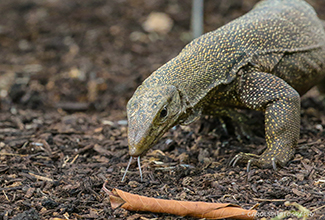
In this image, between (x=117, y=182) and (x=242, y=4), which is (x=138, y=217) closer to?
(x=117, y=182)

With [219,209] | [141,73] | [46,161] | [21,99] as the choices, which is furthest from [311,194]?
[21,99]

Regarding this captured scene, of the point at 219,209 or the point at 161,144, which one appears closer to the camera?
the point at 219,209

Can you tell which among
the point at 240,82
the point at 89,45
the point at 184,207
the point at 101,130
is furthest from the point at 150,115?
the point at 89,45

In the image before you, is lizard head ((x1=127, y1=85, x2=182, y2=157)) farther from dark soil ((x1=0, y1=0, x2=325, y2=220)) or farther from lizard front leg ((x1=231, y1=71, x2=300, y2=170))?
lizard front leg ((x1=231, y1=71, x2=300, y2=170))

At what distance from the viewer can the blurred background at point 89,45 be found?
31.3 feet

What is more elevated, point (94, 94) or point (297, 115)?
point (297, 115)

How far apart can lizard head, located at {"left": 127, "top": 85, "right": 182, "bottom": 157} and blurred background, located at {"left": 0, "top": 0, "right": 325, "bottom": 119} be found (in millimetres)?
3382

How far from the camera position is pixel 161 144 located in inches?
262

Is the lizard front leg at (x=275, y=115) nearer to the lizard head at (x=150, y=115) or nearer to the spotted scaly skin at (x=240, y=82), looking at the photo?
the spotted scaly skin at (x=240, y=82)

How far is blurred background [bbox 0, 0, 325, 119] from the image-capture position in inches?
376

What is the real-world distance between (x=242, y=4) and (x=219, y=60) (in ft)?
23.8

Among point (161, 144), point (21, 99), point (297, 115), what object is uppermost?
point (297, 115)

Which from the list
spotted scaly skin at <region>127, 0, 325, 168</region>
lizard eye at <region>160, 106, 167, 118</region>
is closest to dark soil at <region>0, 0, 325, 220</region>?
spotted scaly skin at <region>127, 0, 325, 168</region>

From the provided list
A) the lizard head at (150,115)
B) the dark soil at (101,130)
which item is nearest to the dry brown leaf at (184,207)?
the dark soil at (101,130)
